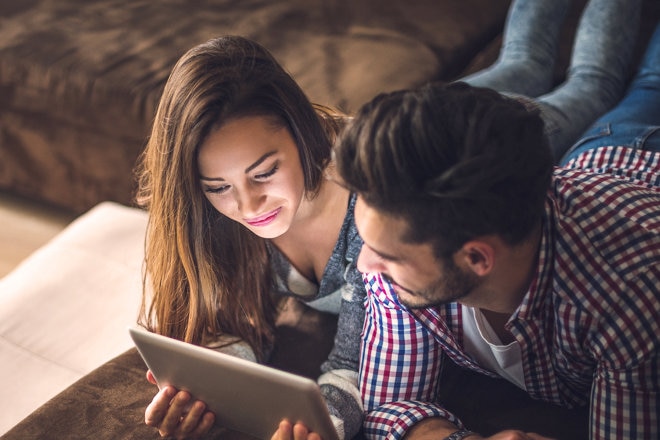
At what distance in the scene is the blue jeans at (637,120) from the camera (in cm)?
123

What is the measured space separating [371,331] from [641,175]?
527mm

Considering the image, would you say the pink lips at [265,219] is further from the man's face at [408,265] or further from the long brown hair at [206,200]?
the man's face at [408,265]

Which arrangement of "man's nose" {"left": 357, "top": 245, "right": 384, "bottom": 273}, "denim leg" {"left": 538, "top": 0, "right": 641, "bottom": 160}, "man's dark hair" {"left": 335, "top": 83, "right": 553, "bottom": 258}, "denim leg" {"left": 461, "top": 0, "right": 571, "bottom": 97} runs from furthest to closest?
"denim leg" {"left": 461, "top": 0, "right": 571, "bottom": 97} → "denim leg" {"left": 538, "top": 0, "right": 641, "bottom": 160} → "man's nose" {"left": 357, "top": 245, "right": 384, "bottom": 273} → "man's dark hair" {"left": 335, "top": 83, "right": 553, "bottom": 258}

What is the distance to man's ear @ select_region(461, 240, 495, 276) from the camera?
0.78 meters

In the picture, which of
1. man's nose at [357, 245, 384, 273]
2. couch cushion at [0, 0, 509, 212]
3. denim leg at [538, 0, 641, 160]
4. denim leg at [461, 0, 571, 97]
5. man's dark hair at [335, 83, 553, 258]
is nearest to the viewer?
man's dark hair at [335, 83, 553, 258]

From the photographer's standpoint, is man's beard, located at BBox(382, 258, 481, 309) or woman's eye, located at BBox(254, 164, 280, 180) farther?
woman's eye, located at BBox(254, 164, 280, 180)

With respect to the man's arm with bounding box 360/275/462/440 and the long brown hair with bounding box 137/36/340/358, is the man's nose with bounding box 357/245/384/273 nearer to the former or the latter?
the man's arm with bounding box 360/275/462/440

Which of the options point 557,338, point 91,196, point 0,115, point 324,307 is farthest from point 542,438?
point 0,115

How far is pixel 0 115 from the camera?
78.4 inches

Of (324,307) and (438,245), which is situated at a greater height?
(438,245)

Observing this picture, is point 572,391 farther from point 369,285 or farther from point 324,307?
point 324,307

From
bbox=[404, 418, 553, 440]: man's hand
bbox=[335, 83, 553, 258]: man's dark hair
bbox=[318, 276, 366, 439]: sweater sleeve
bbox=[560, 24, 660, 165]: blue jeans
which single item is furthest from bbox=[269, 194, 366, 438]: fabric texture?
bbox=[560, 24, 660, 165]: blue jeans

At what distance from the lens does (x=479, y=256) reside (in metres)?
0.80

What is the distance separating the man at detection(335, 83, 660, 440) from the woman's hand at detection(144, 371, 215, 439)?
9.8 inches
